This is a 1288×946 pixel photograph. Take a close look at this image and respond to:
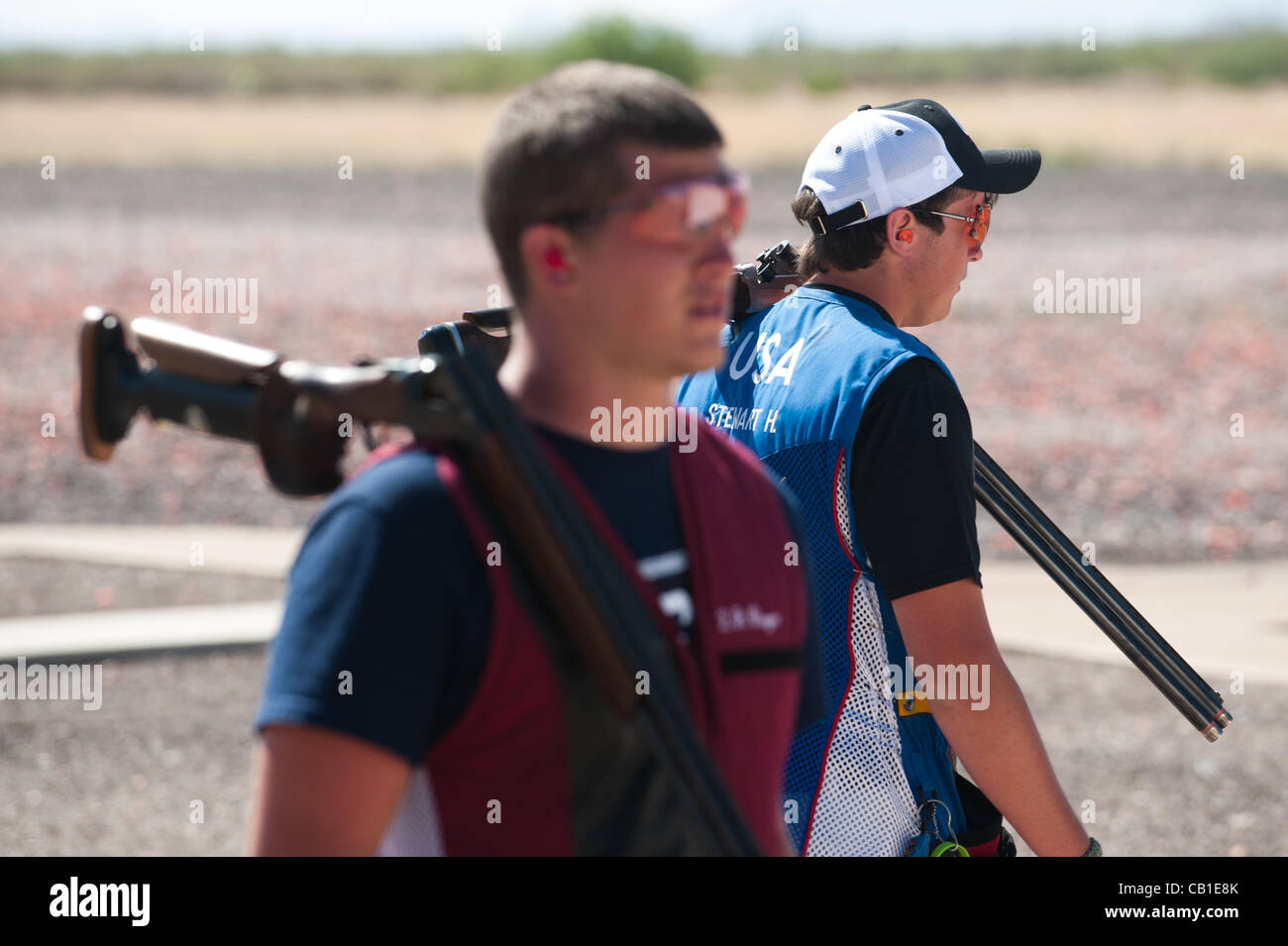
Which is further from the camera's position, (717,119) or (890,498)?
(717,119)

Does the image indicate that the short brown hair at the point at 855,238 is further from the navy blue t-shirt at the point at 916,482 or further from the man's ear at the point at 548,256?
the man's ear at the point at 548,256

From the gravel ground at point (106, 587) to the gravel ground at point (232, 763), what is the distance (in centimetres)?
96

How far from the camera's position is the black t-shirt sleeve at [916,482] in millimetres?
3115

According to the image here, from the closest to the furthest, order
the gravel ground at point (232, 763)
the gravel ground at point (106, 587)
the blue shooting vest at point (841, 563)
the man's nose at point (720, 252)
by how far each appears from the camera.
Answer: the man's nose at point (720, 252) < the blue shooting vest at point (841, 563) < the gravel ground at point (232, 763) < the gravel ground at point (106, 587)

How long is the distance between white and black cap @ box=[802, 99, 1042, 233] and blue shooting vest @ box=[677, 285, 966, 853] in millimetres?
262

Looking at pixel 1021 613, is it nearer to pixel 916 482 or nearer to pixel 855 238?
pixel 855 238

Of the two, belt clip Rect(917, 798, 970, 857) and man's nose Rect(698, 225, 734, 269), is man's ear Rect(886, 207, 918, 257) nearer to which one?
belt clip Rect(917, 798, 970, 857)

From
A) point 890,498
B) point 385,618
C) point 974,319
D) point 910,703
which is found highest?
point 385,618

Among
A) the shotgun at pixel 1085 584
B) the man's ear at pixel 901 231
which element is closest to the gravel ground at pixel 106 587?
the shotgun at pixel 1085 584

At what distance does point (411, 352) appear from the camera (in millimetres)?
18062

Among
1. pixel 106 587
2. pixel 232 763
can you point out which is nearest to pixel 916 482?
pixel 232 763

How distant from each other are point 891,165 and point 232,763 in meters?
4.77

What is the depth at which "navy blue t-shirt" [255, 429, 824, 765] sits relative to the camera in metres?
1.85
